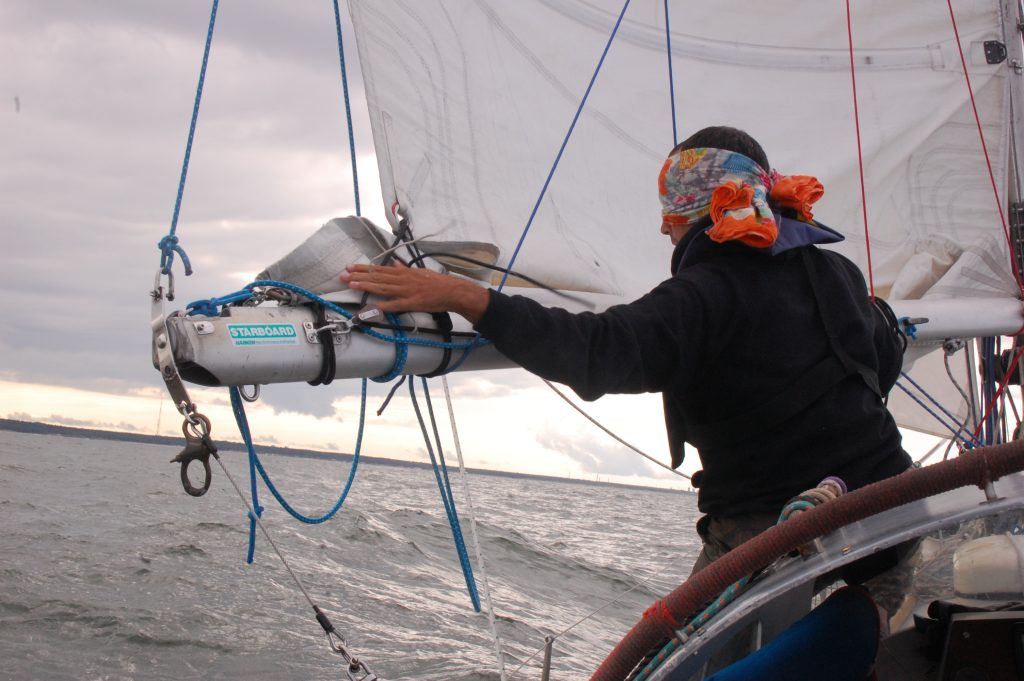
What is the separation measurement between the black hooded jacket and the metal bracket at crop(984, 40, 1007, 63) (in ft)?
8.45

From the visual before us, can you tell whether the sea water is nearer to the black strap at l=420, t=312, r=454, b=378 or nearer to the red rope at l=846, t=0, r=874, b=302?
the black strap at l=420, t=312, r=454, b=378

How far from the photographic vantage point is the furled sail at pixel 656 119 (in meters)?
2.61

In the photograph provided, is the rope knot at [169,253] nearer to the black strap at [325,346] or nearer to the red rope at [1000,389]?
the black strap at [325,346]

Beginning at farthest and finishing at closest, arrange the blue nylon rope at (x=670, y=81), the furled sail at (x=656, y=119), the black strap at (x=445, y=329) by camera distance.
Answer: the blue nylon rope at (x=670, y=81)
the furled sail at (x=656, y=119)
the black strap at (x=445, y=329)

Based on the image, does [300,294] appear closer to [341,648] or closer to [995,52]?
[341,648]

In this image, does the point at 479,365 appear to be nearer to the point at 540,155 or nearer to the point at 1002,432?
the point at 540,155

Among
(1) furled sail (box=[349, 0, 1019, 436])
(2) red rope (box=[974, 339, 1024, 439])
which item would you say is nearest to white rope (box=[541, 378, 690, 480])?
(1) furled sail (box=[349, 0, 1019, 436])

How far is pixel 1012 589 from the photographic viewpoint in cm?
142

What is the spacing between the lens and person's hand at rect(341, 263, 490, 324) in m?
1.67

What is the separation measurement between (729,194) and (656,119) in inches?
68.1

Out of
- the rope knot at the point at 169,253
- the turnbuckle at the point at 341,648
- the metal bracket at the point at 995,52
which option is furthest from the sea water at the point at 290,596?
the metal bracket at the point at 995,52

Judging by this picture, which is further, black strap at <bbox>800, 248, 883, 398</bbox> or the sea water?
the sea water

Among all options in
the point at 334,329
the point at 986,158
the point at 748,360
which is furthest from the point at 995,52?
the point at 334,329

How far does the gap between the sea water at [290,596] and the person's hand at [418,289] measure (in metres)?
Result: 0.91
